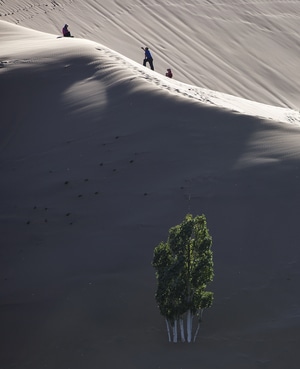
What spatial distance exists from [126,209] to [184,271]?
313 centimetres

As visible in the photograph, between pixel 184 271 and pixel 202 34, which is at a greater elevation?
pixel 184 271

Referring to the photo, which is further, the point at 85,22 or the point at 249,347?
the point at 85,22

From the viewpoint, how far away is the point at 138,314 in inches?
429

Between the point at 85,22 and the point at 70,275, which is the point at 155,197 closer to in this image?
the point at 70,275

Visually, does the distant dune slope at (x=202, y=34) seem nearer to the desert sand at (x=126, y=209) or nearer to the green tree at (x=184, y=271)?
the desert sand at (x=126, y=209)

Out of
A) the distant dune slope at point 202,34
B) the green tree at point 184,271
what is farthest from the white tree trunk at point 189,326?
the distant dune slope at point 202,34

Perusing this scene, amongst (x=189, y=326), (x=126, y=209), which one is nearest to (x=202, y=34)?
(x=126, y=209)

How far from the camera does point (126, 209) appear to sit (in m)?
13.1

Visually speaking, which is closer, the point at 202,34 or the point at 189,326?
the point at 189,326

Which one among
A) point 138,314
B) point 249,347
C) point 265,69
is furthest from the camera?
point 265,69

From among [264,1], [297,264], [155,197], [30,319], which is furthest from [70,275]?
[264,1]

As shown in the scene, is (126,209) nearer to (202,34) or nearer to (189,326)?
(189,326)

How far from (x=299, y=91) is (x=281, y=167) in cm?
1575

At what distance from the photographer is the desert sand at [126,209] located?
1052 cm
